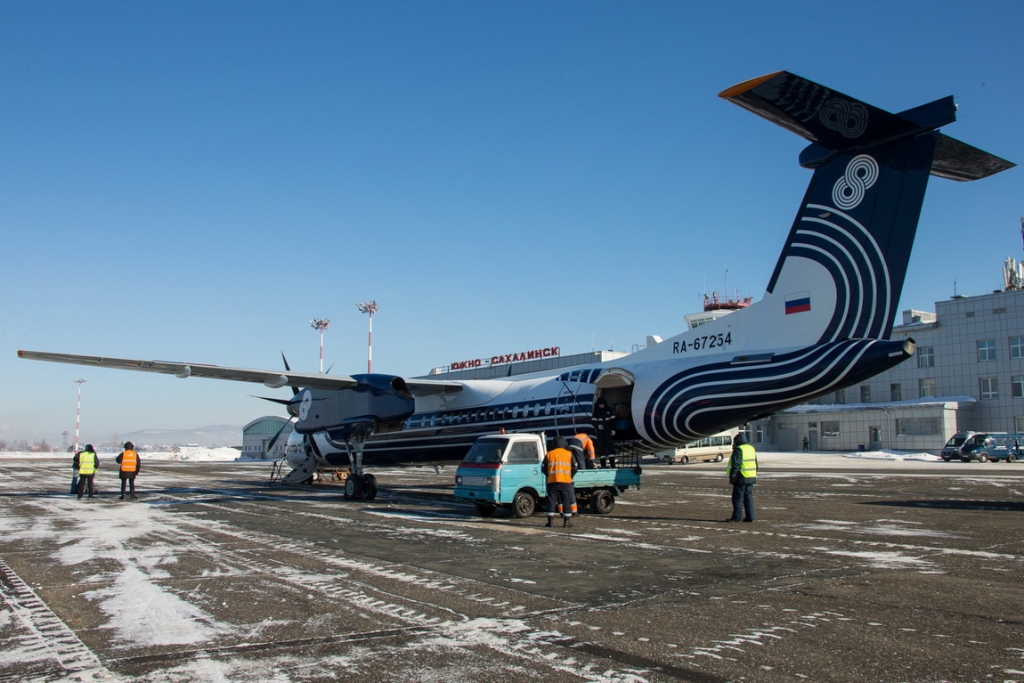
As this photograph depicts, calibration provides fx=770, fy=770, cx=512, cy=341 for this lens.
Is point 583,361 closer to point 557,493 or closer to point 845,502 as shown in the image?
point 845,502

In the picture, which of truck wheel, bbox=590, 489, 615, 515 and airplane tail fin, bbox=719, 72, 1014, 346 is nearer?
airplane tail fin, bbox=719, 72, 1014, 346

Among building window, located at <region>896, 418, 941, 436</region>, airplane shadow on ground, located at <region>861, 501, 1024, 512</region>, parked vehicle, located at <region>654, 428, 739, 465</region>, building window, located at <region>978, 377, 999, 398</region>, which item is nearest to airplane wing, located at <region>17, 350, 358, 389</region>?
airplane shadow on ground, located at <region>861, 501, 1024, 512</region>

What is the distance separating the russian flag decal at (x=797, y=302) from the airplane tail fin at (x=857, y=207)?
21mm

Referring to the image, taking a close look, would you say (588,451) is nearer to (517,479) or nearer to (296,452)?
(517,479)

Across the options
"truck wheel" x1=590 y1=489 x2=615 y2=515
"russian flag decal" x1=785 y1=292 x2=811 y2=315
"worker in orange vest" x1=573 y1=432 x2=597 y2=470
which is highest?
"russian flag decal" x1=785 y1=292 x2=811 y2=315

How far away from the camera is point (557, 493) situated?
604 inches

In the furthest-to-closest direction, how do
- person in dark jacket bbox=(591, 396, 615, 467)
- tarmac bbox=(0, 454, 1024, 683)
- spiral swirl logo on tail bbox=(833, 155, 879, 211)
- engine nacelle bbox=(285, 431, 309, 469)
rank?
engine nacelle bbox=(285, 431, 309, 469) < person in dark jacket bbox=(591, 396, 615, 467) < spiral swirl logo on tail bbox=(833, 155, 879, 211) < tarmac bbox=(0, 454, 1024, 683)

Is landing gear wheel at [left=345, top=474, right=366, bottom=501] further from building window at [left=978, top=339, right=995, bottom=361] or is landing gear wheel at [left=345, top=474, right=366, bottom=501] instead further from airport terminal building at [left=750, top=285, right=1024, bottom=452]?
building window at [left=978, top=339, right=995, bottom=361]

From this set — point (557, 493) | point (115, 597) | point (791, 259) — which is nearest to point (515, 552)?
point (557, 493)

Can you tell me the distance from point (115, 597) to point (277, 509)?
1129 cm

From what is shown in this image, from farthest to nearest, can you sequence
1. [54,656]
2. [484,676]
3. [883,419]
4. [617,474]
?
[883,419] < [617,474] < [54,656] < [484,676]

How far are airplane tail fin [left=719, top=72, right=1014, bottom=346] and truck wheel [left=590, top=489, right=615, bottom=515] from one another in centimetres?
527

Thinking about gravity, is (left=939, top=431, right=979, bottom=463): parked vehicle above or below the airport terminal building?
below

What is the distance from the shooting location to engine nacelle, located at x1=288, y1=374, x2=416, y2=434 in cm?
2383
